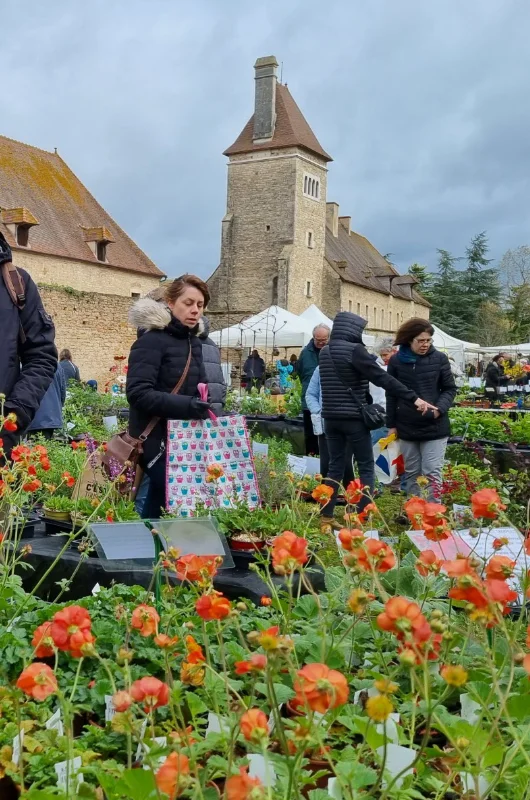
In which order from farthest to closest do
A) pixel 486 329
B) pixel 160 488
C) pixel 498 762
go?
1. pixel 486 329
2. pixel 160 488
3. pixel 498 762

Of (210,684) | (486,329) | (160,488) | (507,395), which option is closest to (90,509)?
(160,488)

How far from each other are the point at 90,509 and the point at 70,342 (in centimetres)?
1819

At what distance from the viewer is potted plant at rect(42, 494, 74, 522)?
4.27m

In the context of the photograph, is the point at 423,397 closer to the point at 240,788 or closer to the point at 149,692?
the point at 149,692

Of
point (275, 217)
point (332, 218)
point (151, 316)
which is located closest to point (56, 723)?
point (151, 316)

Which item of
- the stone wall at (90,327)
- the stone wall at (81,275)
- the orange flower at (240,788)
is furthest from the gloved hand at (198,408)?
the stone wall at (81,275)

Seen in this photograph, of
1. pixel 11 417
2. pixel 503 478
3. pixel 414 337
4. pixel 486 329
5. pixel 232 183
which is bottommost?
pixel 503 478

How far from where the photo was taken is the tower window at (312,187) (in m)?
43.2

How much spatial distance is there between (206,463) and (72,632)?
102 inches

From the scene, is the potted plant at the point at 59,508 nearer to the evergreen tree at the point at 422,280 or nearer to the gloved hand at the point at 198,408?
the gloved hand at the point at 198,408

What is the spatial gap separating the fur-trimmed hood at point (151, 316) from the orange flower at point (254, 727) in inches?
117

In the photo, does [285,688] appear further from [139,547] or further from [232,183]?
[232,183]

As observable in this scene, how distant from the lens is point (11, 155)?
30422mm

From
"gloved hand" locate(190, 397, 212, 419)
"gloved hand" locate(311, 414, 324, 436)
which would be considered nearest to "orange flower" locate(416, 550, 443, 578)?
"gloved hand" locate(190, 397, 212, 419)
